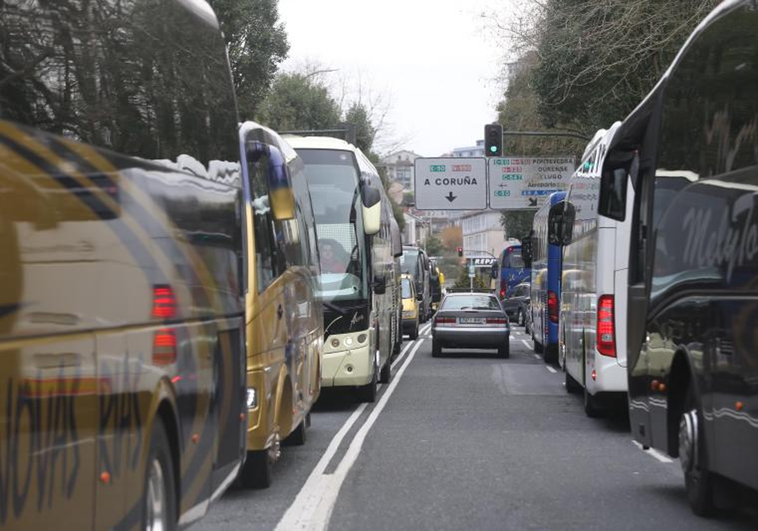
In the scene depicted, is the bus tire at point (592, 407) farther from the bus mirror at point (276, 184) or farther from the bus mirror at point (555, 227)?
the bus mirror at point (276, 184)

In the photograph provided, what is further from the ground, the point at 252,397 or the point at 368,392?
the point at 252,397

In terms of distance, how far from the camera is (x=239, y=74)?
3619 centimetres

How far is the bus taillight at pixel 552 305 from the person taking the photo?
25406 mm

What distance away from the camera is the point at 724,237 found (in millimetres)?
7242

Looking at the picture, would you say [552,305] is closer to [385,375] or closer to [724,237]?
[385,375]

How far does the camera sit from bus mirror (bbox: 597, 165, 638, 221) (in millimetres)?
11156

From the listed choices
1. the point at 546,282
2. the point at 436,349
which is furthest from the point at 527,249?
the point at 546,282

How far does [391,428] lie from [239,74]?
23060 mm

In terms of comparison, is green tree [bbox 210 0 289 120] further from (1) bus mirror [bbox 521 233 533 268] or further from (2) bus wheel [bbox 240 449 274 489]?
(2) bus wheel [bbox 240 449 274 489]

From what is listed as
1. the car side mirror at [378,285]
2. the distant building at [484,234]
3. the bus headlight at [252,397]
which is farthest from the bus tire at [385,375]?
the distant building at [484,234]

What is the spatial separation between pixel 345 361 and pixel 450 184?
29.7 m

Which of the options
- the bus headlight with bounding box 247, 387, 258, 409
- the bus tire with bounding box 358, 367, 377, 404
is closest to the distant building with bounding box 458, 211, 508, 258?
the bus tire with bounding box 358, 367, 377, 404

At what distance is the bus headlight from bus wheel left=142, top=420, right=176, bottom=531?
277 cm

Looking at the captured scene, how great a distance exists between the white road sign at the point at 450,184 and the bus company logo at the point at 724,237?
124 feet
